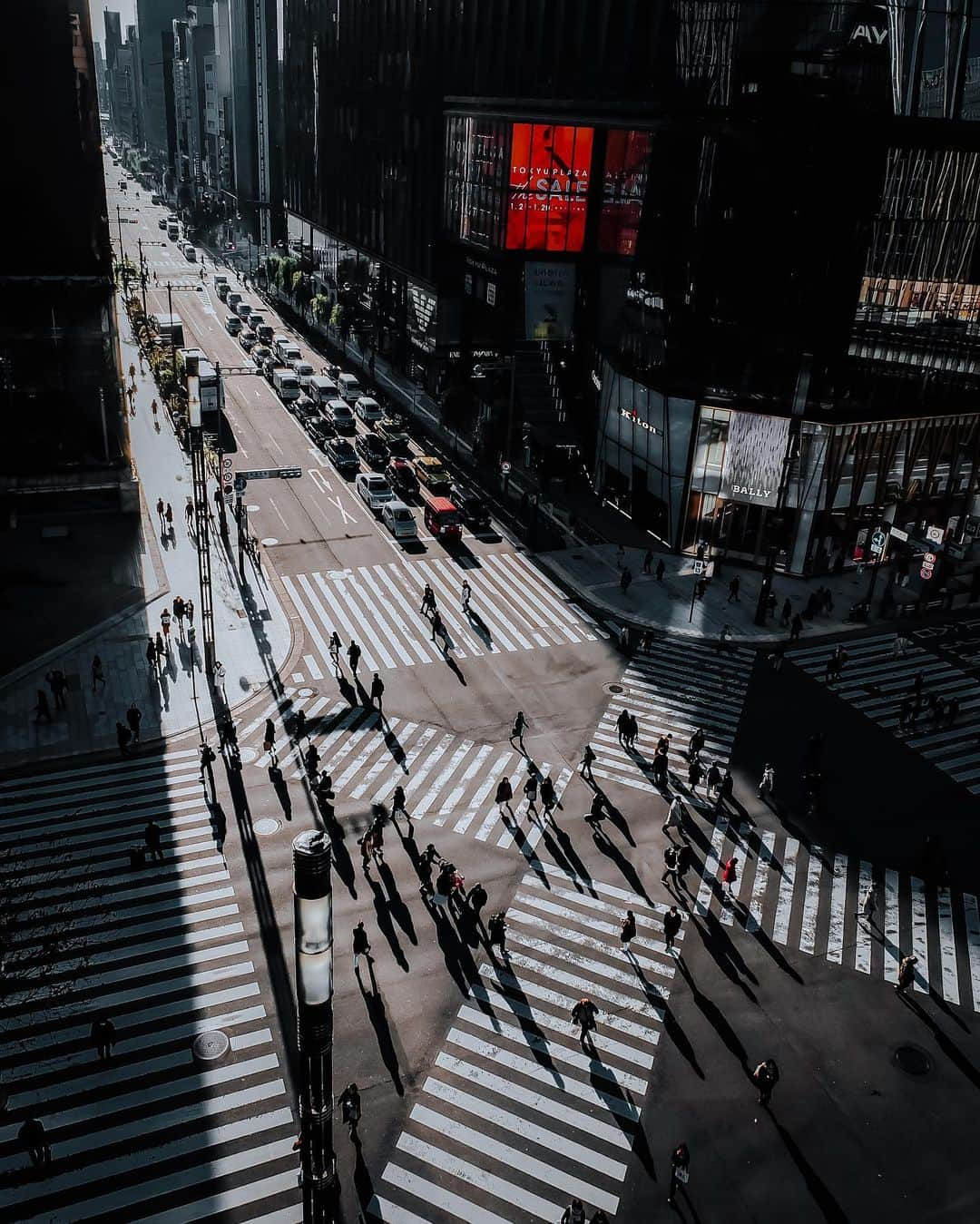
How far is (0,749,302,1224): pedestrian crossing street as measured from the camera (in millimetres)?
19078

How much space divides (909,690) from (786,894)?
50.5ft

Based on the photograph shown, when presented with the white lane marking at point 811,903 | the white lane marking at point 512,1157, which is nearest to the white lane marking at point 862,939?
the white lane marking at point 811,903

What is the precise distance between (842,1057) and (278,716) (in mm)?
21555

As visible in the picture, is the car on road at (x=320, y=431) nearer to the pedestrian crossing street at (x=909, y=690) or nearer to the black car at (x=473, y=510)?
the black car at (x=473, y=510)

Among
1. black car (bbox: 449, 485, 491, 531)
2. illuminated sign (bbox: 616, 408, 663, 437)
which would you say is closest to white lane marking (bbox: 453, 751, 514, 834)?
black car (bbox: 449, 485, 491, 531)

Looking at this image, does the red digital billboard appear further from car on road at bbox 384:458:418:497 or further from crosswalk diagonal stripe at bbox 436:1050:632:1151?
crosswalk diagonal stripe at bbox 436:1050:632:1151

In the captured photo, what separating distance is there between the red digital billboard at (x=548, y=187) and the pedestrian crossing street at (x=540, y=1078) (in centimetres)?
5033

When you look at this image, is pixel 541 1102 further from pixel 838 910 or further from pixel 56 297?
pixel 56 297

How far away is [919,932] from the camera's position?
2709 centimetres

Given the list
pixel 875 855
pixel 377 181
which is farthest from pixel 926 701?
pixel 377 181

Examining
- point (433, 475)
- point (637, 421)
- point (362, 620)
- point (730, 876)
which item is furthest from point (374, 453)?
point (730, 876)

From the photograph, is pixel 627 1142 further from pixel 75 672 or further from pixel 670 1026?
pixel 75 672

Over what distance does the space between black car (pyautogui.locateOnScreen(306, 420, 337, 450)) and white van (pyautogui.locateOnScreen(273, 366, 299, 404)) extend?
7122 mm

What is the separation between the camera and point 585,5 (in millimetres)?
59625
